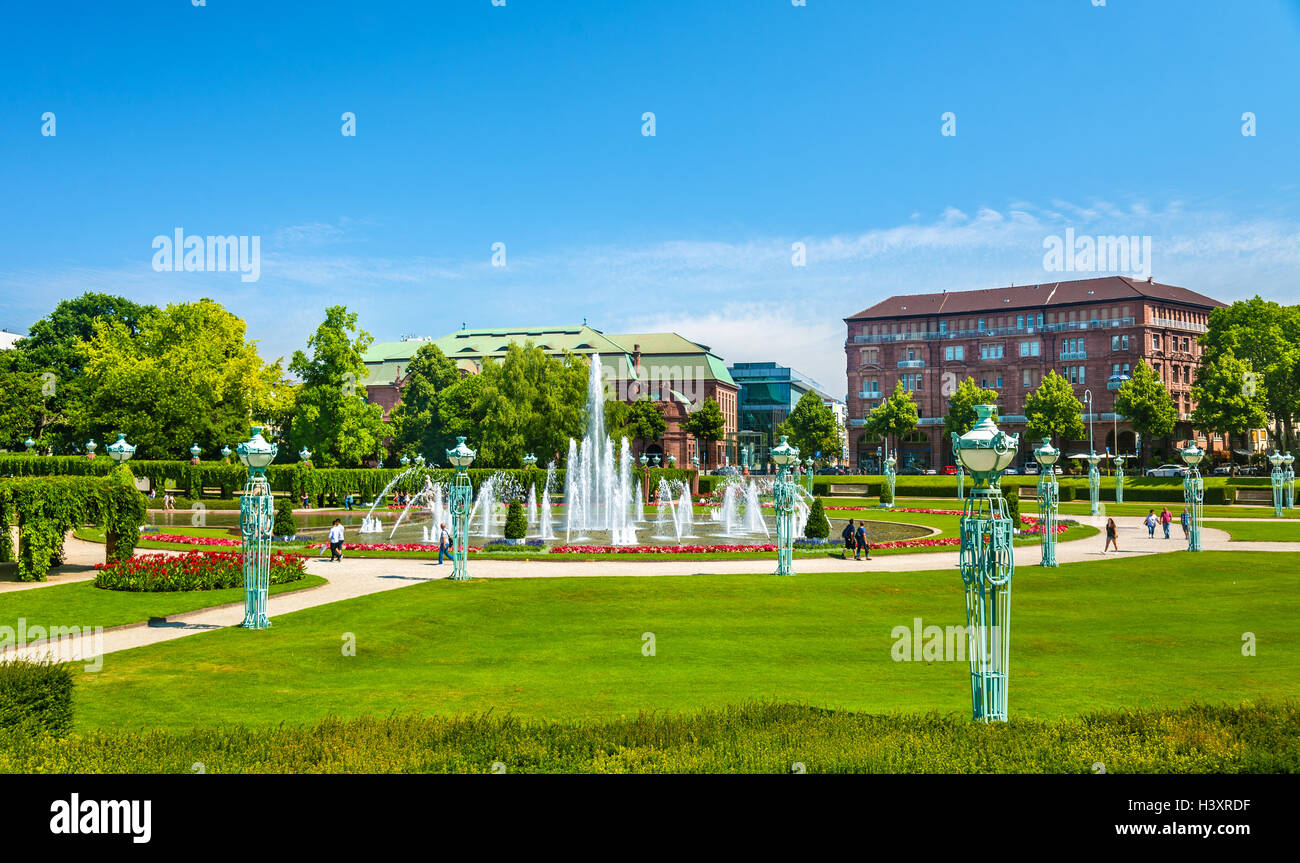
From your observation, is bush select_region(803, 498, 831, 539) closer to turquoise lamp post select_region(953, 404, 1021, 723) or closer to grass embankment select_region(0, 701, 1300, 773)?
turquoise lamp post select_region(953, 404, 1021, 723)

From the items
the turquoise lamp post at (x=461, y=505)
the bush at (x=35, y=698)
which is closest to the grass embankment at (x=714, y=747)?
the bush at (x=35, y=698)

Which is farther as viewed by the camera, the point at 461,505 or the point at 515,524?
the point at 515,524

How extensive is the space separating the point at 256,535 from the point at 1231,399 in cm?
8392

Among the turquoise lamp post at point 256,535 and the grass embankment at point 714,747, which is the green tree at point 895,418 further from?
the grass embankment at point 714,747

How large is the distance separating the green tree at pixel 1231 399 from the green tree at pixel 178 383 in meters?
82.8

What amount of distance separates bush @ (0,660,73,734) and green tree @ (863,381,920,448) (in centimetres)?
10278

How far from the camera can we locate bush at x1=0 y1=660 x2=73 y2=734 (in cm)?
849

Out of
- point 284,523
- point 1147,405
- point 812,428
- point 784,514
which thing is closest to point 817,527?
point 784,514

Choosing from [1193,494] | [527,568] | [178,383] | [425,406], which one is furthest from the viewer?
[425,406]

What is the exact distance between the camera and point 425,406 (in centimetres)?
8800

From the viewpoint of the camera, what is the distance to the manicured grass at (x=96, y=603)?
64.7 ft

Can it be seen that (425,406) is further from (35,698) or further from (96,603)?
(35,698)
